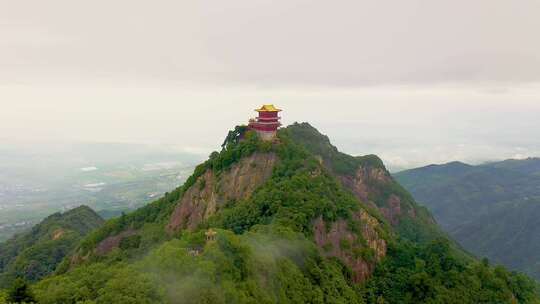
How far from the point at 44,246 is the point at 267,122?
69118mm

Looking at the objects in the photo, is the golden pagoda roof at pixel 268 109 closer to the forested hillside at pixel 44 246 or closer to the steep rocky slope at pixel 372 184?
the steep rocky slope at pixel 372 184

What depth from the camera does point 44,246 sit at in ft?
364

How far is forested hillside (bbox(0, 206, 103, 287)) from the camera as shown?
335 feet

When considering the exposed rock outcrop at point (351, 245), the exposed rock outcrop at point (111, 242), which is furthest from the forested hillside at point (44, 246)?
the exposed rock outcrop at point (351, 245)

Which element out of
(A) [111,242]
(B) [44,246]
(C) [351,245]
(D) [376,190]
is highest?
(C) [351,245]

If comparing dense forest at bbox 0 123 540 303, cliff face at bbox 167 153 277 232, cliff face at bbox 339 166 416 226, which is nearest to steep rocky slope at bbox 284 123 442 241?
cliff face at bbox 339 166 416 226

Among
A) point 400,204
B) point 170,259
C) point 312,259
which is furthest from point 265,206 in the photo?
point 400,204

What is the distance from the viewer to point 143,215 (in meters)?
96.2

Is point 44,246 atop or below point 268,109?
below

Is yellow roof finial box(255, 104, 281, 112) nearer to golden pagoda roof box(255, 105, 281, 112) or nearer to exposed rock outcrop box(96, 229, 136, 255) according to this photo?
golden pagoda roof box(255, 105, 281, 112)

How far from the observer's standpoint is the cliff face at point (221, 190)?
8212 cm

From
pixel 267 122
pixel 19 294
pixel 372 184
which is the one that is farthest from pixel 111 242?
pixel 372 184

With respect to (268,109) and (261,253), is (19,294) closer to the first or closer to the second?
(261,253)

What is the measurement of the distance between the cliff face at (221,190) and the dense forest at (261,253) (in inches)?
9.8
